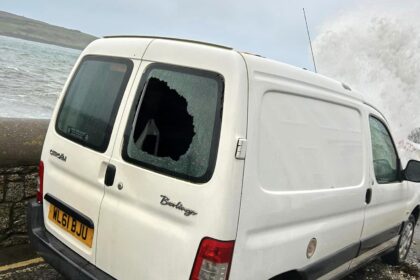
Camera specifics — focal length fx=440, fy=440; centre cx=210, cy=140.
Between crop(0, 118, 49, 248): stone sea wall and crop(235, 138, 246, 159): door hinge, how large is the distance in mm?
2525

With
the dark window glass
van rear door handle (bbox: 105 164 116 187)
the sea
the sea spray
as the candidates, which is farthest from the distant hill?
van rear door handle (bbox: 105 164 116 187)

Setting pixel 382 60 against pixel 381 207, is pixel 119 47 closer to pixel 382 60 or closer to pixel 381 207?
pixel 381 207

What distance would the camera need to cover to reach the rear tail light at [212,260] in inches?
87.0

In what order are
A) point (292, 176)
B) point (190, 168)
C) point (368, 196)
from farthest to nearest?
point (368, 196)
point (292, 176)
point (190, 168)

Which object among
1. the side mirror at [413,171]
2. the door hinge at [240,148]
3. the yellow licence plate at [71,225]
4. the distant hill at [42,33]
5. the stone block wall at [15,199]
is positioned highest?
the distant hill at [42,33]

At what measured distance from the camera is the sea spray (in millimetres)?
23016

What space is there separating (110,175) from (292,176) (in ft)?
3.61

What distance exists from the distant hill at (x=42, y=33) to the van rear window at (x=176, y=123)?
9348 centimetres

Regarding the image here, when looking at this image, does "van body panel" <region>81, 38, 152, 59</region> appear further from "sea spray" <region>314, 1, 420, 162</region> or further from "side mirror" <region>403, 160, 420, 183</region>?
"sea spray" <region>314, 1, 420, 162</region>

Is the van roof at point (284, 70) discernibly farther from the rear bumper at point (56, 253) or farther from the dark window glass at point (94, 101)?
the rear bumper at point (56, 253)

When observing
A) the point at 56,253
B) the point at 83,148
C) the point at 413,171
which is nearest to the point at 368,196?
the point at 413,171

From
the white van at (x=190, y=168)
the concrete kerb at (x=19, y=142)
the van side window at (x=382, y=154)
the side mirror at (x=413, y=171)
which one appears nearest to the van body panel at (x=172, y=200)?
the white van at (x=190, y=168)

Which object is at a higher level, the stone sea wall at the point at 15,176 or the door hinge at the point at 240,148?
the door hinge at the point at 240,148

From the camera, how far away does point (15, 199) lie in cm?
399
